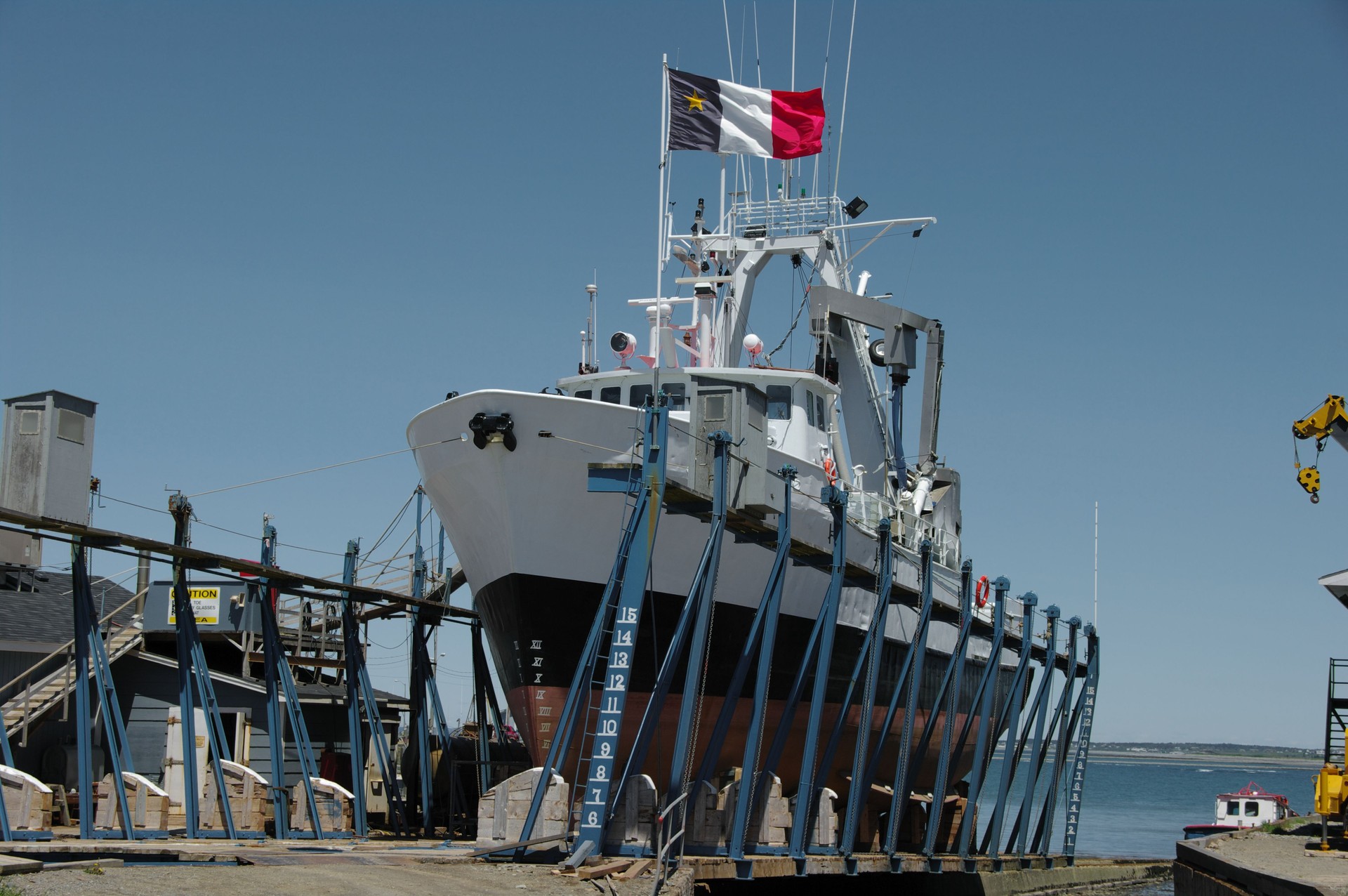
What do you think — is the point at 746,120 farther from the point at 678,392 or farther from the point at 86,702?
the point at 86,702

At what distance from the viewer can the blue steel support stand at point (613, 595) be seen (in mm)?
14555

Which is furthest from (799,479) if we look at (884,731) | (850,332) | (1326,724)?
(1326,724)

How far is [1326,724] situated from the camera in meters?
23.0

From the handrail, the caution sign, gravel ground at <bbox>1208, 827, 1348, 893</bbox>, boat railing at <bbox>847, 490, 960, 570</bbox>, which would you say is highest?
boat railing at <bbox>847, 490, 960, 570</bbox>

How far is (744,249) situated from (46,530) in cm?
1525

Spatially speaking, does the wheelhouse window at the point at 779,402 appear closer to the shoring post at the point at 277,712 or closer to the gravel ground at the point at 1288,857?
the shoring post at the point at 277,712

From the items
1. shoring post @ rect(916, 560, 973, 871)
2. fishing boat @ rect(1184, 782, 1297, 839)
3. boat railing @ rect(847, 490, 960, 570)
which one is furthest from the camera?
fishing boat @ rect(1184, 782, 1297, 839)

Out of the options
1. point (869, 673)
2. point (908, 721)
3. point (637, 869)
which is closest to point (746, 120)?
point (869, 673)

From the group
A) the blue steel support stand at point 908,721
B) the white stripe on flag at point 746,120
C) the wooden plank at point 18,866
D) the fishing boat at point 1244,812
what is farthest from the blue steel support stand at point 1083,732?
the wooden plank at point 18,866

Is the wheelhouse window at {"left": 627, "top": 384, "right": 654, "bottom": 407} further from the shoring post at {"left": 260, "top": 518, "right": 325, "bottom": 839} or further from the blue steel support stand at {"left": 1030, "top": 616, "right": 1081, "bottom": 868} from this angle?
the blue steel support stand at {"left": 1030, "top": 616, "right": 1081, "bottom": 868}

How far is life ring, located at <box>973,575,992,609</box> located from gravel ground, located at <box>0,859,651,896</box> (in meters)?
15.8

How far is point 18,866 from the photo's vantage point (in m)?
11.0

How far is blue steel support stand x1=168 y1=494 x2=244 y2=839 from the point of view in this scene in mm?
16219

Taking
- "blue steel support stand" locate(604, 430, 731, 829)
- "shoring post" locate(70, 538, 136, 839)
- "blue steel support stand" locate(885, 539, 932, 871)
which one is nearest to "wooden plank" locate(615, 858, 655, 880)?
"blue steel support stand" locate(604, 430, 731, 829)
